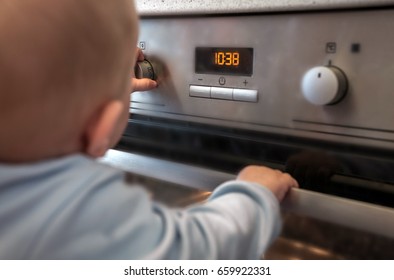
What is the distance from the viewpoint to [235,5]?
0.44 meters

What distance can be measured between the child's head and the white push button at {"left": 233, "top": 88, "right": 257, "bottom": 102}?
143 millimetres

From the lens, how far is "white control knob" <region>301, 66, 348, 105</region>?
15.2 inches

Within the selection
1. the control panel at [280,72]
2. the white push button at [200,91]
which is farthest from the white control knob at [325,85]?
the white push button at [200,91]

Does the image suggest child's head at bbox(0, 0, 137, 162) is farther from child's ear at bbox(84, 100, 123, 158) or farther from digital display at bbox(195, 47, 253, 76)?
digital display at bbox(195, 47, 253, 76)

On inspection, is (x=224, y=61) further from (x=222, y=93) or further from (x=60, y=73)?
(x=60, y=73)

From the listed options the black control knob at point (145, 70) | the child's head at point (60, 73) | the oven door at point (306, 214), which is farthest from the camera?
the black control knob at point (145, 70)

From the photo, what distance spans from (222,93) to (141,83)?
0.11 m

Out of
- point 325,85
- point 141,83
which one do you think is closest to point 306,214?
point 325,85

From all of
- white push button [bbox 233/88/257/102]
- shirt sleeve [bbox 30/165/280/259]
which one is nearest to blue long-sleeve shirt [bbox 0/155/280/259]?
shirt sleeve [bbox 30/165/280/259]

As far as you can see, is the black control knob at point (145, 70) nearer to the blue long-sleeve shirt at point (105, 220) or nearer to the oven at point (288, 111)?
the oven at point (288, 111)

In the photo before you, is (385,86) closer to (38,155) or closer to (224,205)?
(224,205)

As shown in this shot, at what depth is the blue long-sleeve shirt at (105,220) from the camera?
321 mm

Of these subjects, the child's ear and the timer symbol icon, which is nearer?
the child's ear

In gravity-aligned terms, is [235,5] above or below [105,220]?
above
